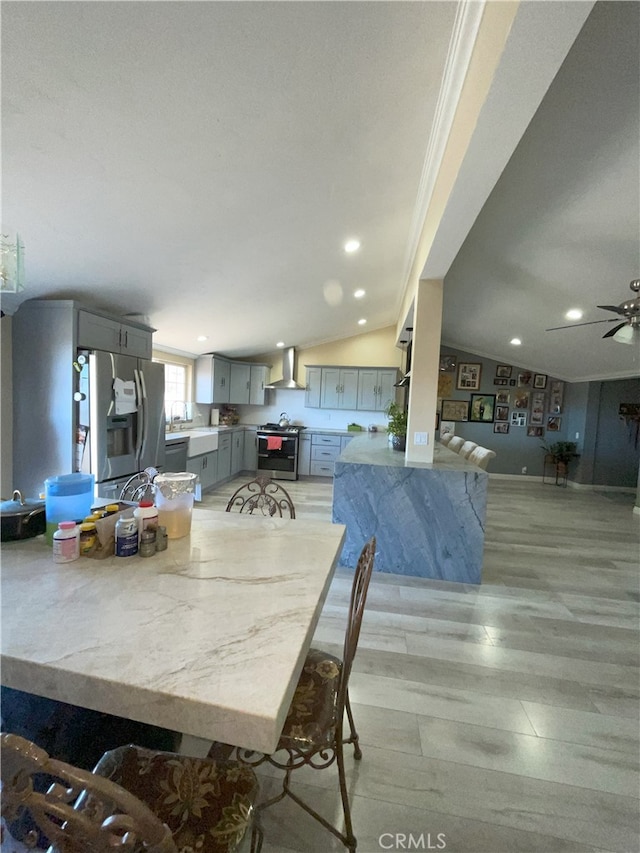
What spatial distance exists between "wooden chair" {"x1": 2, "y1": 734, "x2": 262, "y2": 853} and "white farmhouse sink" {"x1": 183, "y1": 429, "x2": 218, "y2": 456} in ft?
13.8

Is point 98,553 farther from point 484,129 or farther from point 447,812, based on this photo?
point 484,129

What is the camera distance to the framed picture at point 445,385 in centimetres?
764

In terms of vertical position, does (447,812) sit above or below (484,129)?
below

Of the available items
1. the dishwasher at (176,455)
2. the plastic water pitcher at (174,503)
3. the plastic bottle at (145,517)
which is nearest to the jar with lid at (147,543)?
the plastic bottle at (145,517)

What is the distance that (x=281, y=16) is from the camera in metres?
1.21

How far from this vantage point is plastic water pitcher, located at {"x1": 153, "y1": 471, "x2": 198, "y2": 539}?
140cm

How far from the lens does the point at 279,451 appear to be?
6.59 meters

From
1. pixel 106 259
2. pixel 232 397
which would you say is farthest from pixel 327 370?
pixel 106 259

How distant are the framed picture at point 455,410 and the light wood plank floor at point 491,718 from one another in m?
4.63

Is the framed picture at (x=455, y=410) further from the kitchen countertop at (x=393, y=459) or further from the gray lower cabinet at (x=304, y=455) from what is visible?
the kitchen countertop at (x=393, y=459)

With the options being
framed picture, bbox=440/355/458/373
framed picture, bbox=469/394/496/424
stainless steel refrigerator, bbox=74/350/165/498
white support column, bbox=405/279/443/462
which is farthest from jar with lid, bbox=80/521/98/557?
framed picture, bbox=469/394/496/424

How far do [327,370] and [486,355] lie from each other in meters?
3.34
